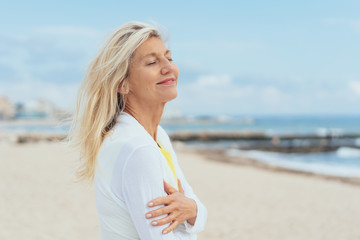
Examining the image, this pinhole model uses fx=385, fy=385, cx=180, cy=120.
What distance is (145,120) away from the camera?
1646mm

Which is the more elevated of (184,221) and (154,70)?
(154,70)

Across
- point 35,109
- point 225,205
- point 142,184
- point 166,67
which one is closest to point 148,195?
point 142,184

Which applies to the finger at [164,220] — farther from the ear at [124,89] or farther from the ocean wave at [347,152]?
the ocean wave at [347,152]

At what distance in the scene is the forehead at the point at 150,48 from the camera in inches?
61.5

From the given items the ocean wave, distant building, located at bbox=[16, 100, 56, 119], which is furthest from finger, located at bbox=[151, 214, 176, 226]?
distant building, located at bbox=[16, 100, 56, 119]

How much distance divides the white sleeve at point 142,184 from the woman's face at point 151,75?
0.95 feet

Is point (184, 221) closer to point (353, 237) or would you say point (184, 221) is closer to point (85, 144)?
point (85, 144)

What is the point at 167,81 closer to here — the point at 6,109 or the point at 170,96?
the point at 170,96

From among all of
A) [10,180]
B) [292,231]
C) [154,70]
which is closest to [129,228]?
[154,70]

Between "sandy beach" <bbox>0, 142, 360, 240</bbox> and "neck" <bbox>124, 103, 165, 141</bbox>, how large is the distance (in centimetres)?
240

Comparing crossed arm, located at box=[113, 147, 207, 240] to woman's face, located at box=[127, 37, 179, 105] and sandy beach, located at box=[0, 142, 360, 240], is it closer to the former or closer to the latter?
woman's face, located at box=[127, 37, 179, 105]

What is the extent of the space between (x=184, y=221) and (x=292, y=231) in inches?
250

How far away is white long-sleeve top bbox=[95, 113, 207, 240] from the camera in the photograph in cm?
136

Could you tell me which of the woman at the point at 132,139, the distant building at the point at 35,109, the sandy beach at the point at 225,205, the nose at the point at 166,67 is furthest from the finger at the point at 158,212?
the distant building at the point at 35,109
